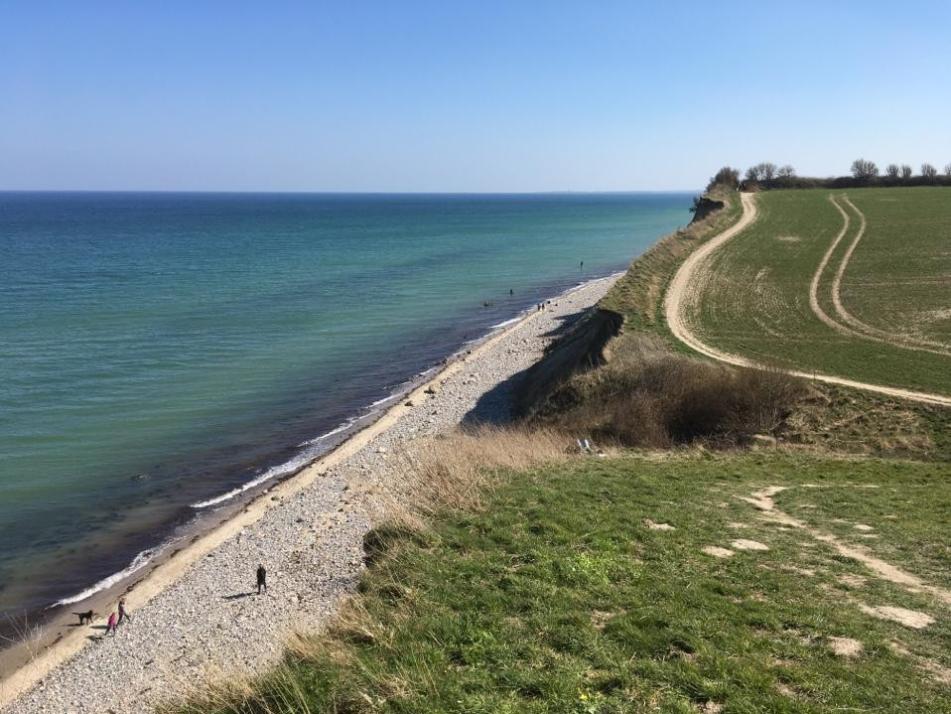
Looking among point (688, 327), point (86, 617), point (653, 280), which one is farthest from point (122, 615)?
point (653, 280)

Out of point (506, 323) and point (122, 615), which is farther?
point (506, 323)

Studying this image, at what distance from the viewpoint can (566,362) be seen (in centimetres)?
3541

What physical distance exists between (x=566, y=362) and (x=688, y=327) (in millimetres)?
5893

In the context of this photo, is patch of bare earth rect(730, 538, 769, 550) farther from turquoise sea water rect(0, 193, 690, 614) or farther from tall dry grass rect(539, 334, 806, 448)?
turquoise sea water rect(0, 193, 690, 614)

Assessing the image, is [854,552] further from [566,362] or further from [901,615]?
[566,362]

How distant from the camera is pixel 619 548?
40.7 feet

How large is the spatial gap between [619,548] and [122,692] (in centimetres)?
1225

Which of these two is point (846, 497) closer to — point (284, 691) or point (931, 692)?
point (931, 692)

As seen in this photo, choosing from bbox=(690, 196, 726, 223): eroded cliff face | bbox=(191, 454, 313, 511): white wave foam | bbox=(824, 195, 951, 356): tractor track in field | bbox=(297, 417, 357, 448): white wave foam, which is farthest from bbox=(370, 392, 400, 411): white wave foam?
bbox=(690, 196, 726, 223): eroded cliff face

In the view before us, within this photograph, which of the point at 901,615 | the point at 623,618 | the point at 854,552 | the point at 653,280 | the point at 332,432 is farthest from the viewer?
the point at 653,280

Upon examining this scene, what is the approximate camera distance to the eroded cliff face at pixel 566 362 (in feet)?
103

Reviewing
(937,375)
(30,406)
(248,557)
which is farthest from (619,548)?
(30,406)

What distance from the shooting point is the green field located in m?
28.2

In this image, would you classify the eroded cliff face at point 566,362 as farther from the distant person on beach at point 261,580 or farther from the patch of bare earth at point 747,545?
the patch of bare earth at point 747,545
